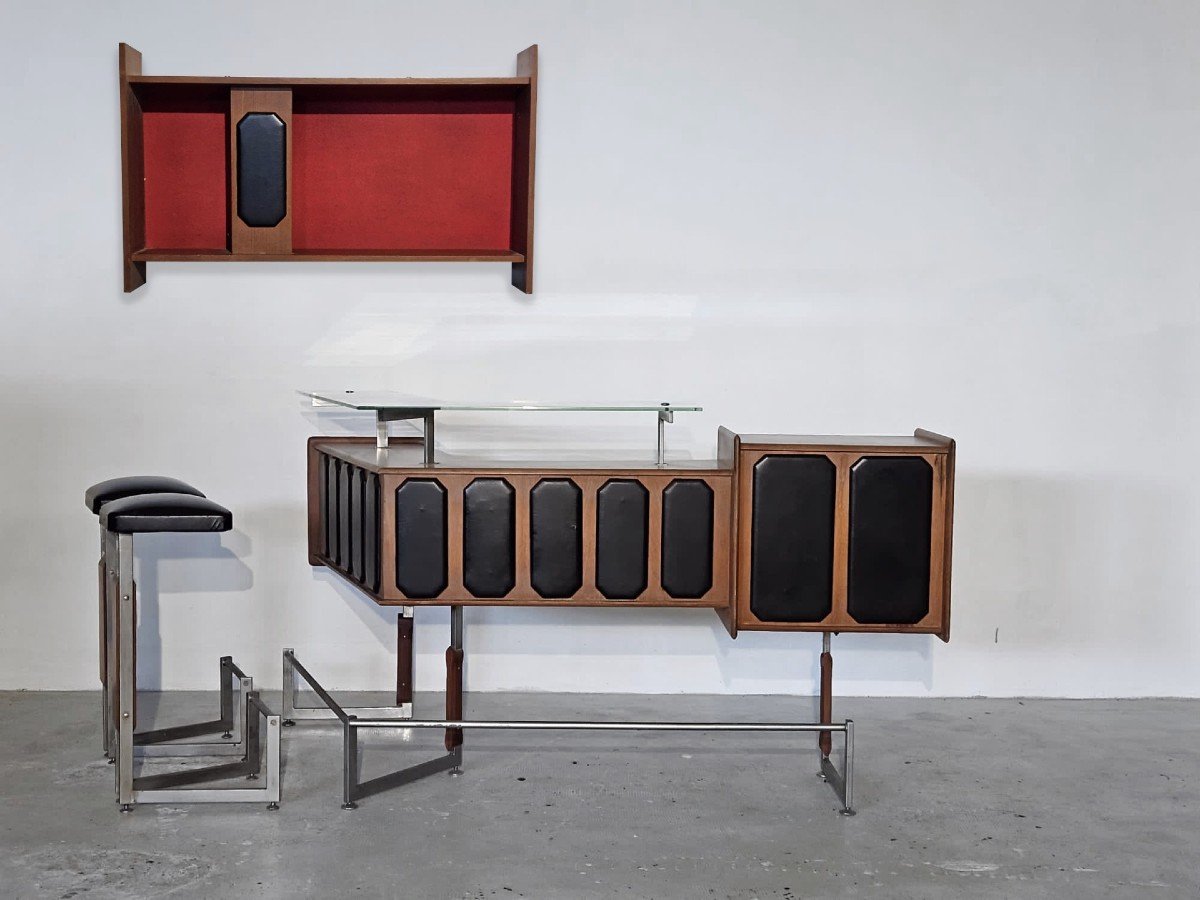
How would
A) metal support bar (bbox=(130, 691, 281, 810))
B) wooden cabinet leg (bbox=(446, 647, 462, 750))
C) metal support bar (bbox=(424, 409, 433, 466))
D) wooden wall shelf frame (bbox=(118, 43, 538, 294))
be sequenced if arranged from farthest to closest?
wooden wall shelf frame (bbox=(118, 43, 538, 294))
wooden cabinet leg (bbox=(446, 647, 462, 750))
metal support bar (bbox=(424, 409, 433, 466))
metal support bar (bbox=(130, 691, 281, 810))

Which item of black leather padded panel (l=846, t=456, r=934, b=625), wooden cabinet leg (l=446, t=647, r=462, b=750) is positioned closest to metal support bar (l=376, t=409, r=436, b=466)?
wooden cabinet leg (l=446, t=647, r=462, b=750)

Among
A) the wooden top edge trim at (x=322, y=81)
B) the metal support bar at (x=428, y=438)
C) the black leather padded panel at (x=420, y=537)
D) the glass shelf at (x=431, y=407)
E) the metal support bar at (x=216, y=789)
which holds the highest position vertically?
the wooden top edge trim at (x=322, y=81)

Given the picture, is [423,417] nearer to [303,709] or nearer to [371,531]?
[371,531]

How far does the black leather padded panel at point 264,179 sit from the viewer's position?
4082 mm

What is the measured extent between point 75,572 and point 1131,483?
3543mm

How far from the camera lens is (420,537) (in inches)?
131

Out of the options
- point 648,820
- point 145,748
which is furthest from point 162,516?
point 648,820

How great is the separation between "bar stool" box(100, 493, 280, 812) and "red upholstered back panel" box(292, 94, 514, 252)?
4.30ft

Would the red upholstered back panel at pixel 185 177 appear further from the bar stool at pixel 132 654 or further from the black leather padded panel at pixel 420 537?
the black leather padded panel at pixel 420 537

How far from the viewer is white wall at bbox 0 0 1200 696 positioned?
4203 mm

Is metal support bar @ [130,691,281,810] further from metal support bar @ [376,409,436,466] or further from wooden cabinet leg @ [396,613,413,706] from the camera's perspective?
metal support bar @ [376,409,436,466]

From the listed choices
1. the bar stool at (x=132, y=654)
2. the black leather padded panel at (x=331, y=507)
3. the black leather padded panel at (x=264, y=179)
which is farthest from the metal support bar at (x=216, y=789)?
the black leather padded panel at (x=264, y=179)

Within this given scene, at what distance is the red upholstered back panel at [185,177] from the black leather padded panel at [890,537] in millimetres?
2289

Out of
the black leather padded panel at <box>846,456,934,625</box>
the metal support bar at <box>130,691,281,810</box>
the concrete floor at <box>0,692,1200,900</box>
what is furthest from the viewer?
the black leather padded panel at <box>846,456,934,625</box>
